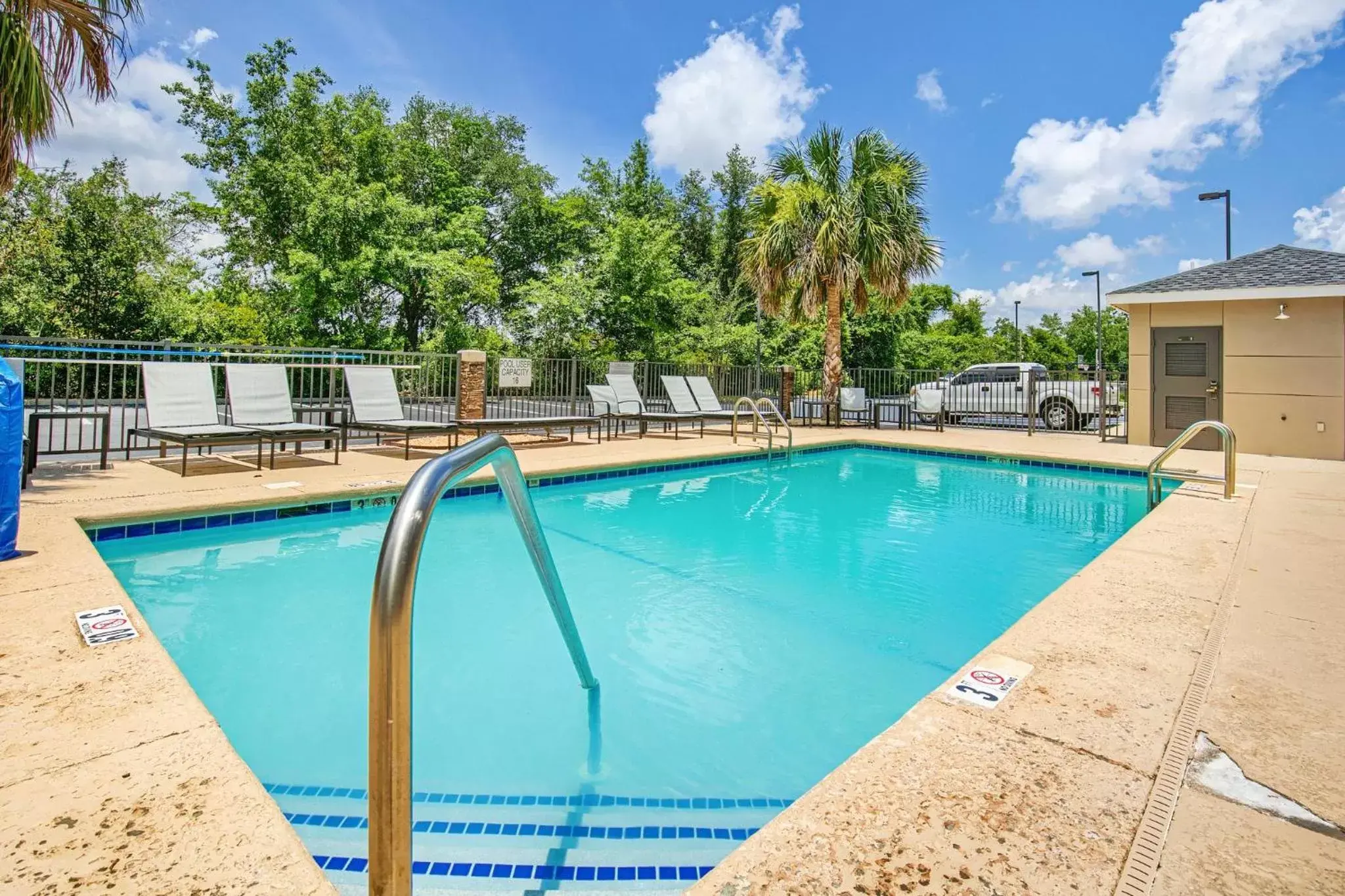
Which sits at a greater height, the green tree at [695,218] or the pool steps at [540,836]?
the green tree at [695,218]

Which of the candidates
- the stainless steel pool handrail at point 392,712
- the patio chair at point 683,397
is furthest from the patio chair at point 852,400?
the stainless steel pool handrail at point 392,712

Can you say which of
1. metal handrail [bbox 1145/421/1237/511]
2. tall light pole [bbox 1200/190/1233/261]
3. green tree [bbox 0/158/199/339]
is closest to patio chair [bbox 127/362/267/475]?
metal handrail [bbox 1145/421/1237/511]

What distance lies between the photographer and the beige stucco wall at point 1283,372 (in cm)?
1022

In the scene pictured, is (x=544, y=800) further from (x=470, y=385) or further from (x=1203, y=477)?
(x=470, y=385)

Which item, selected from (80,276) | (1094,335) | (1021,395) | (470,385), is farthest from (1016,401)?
→ (1094,335)

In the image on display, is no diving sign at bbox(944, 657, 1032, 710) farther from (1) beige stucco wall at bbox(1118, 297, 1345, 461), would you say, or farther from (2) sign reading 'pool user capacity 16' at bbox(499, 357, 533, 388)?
(1) beige stucco wall at bbox(1118, 297, 1345, 461)

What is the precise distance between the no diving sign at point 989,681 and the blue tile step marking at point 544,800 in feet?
2.34

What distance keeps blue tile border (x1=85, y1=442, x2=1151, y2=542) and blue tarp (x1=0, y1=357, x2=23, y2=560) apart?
1.39m

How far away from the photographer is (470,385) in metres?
11.2

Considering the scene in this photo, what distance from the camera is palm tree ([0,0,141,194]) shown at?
509 cm

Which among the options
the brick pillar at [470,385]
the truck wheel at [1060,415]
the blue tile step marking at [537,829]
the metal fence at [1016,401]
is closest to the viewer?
the blue tile step marking at [537,829]

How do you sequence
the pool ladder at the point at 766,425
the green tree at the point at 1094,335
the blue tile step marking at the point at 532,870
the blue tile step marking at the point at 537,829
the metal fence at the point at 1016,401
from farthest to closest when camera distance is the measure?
the green tree at the point at 1094,335, the metal fence at the point at 1016,401, the pool ladder at the point at 766,425, the blue tile step marking at the point at 537,829, the blue tile step marking at the point at 532,870

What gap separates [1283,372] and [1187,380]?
1180mm

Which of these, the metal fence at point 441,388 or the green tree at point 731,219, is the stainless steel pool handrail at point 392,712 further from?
the green tree at point 731,219
